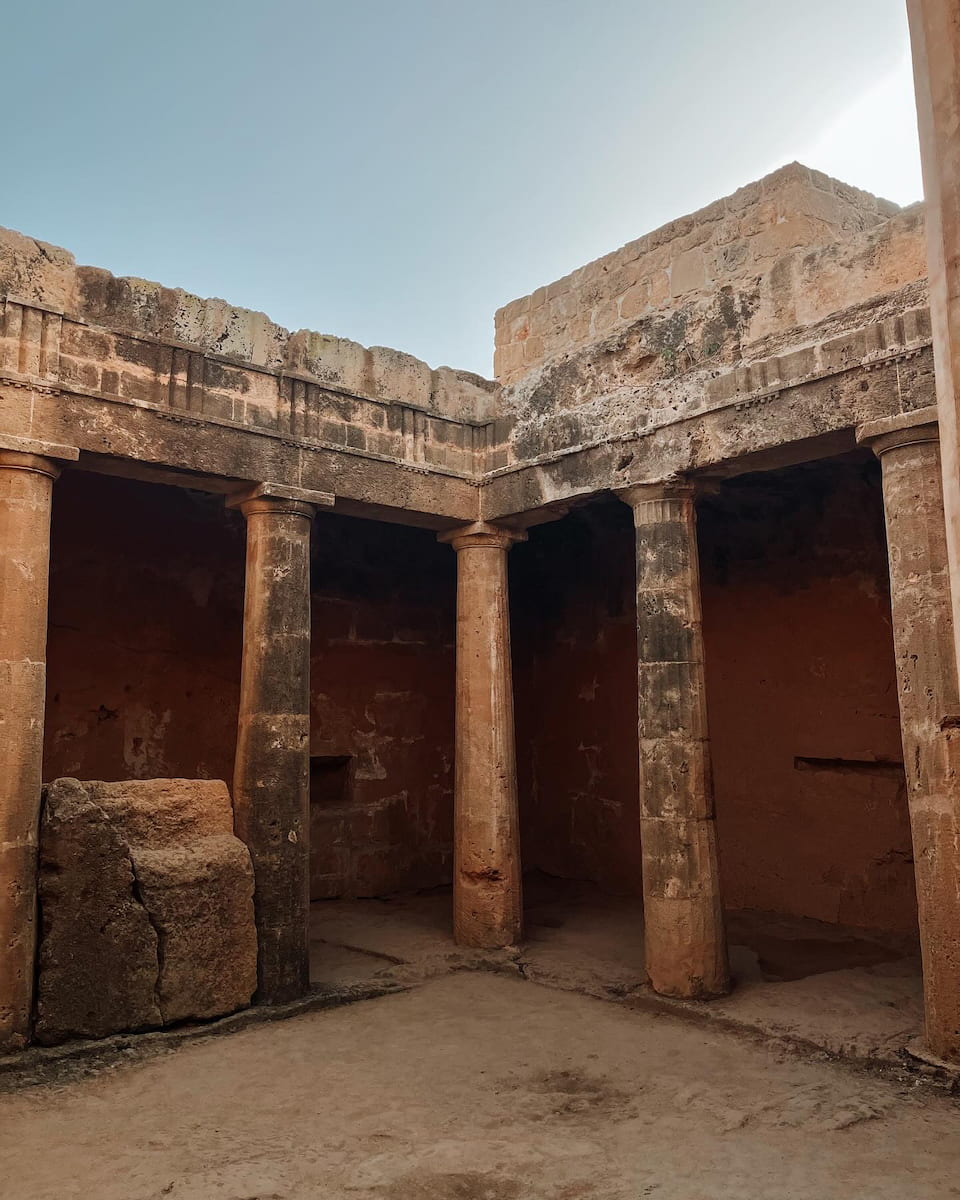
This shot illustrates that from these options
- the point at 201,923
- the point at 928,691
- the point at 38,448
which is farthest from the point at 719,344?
the point at 201,923

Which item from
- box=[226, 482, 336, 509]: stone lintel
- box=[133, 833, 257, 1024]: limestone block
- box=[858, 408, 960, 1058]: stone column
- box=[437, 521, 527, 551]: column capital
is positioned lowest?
box=[133, 833, 257, 1024]: limestone block

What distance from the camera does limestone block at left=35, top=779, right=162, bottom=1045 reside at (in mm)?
5164

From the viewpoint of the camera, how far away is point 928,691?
503 centimetres

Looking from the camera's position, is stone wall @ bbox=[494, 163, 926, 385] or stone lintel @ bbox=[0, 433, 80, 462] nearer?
stone lintel @ bbox=[0, 433, 80, 462]

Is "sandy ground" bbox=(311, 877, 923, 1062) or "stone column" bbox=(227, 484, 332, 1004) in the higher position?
"stone column" bbox=(227, 484, 332, 1004)

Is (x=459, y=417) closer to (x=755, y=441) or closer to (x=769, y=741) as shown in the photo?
(x=755, y=441)

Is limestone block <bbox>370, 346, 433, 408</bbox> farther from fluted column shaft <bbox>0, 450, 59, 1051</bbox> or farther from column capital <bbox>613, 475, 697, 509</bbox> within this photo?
fluted column shaft <bbox>0, 450, 59, 1051</bbox>

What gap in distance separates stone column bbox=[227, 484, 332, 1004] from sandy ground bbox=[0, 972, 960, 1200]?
578 mm

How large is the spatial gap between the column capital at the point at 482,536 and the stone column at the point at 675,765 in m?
1.39

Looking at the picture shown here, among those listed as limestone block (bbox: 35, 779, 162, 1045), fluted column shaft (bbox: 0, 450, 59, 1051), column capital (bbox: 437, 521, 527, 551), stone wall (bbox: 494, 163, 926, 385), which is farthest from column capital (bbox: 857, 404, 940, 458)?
limestone block (bbox: 35, 779, 162, 1045)

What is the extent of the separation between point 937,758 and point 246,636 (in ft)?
14.3

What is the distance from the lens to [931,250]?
1.80m

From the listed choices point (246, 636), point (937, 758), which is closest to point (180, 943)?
point (246, 636)

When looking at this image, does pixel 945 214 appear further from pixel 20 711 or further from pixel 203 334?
pixel 203 334
